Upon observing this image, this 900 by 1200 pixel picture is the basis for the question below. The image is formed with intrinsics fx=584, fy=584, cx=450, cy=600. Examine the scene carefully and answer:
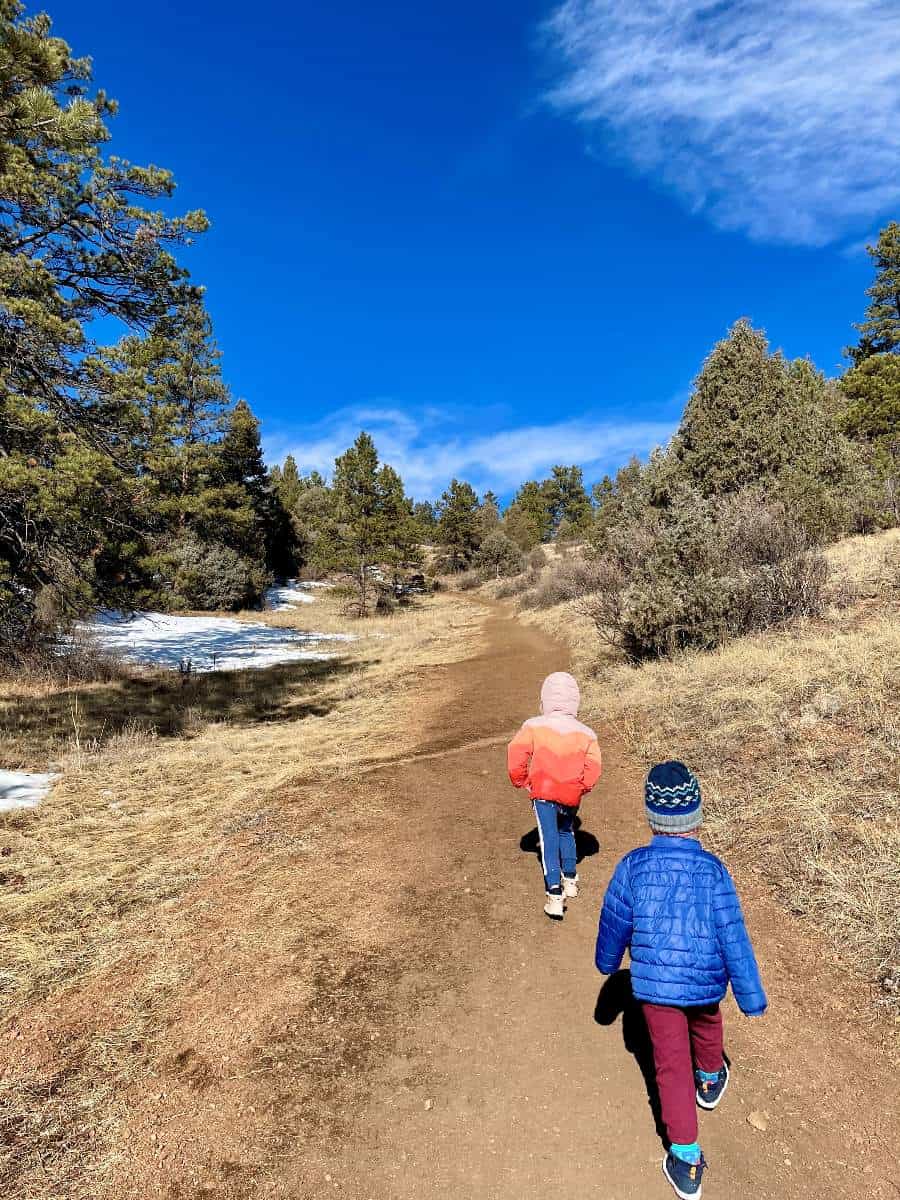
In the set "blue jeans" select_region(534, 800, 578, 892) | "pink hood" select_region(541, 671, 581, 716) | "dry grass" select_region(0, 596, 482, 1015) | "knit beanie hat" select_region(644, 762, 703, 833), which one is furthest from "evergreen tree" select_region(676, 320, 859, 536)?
"knit beanie hat" select_region(644, 762, 703, 833)

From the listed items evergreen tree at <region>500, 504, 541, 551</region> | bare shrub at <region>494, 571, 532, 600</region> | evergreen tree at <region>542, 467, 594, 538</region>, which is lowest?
bare shrub at <region>494, 571, 532, 600</region>

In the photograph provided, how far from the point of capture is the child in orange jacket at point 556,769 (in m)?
4.18

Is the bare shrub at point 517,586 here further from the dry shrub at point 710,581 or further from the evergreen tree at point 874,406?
the dry shrub at point 710,581

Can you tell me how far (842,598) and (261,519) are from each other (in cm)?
3244

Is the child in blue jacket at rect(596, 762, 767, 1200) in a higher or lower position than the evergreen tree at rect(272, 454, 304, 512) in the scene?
lower

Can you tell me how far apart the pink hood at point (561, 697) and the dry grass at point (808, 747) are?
2.07 meters

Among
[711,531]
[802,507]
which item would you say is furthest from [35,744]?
[802,507]

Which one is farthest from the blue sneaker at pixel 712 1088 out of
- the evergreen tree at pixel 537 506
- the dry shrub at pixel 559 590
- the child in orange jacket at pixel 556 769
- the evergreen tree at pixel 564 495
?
the evergreen tree at pixel 564 495

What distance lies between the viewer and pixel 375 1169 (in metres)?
2.54

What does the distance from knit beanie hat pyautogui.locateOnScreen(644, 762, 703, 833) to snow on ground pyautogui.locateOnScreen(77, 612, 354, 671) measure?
47.8ft

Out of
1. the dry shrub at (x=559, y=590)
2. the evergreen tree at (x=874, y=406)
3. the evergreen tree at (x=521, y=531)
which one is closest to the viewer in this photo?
the evergreen tree at (x=874, y=406)

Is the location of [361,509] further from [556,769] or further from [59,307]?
[556,769]

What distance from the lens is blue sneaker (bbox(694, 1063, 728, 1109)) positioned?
272cm

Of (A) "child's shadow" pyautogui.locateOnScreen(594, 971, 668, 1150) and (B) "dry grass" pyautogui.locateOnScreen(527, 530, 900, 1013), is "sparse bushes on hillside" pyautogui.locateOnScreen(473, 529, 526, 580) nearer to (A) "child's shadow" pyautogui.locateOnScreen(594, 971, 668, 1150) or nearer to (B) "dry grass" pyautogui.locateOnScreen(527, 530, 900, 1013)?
(B) "dry grass" pyautogui.locateOnScreen(527, 530, 900, 1013)
